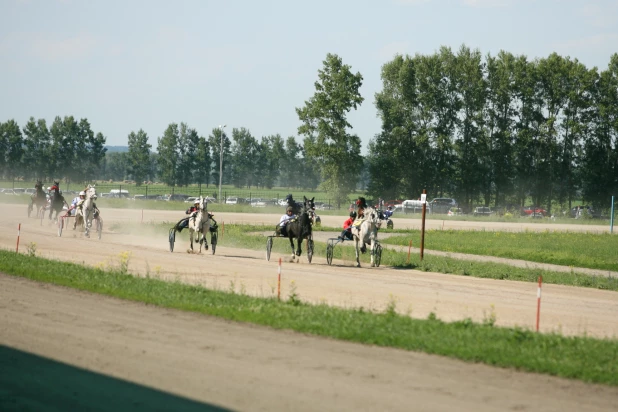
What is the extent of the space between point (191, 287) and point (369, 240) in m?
11.1

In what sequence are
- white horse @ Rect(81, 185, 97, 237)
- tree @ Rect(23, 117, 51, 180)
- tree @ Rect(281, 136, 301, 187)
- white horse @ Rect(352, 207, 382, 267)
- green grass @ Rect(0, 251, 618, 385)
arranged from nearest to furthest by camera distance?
green grass @ Rect(0, 251, 618, 385) < white horse @ Rect(352, 207, 382, 267) < white horse @ Rect(81, 185, 97, 237) < tree @ Rect(23, 117, 51, 180) < tree @ Rect(281, 136, 301, 187)

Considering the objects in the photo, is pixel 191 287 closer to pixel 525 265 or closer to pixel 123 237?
pixel 525 265

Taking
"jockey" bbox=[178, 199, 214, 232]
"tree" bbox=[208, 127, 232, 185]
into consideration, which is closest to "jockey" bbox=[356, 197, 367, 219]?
"jockey" bbox=[178, 199, 214, 232]

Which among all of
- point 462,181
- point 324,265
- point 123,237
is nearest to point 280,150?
point 462,181

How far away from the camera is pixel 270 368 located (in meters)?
11.2

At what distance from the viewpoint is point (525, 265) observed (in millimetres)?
33000

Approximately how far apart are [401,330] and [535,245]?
30.2m

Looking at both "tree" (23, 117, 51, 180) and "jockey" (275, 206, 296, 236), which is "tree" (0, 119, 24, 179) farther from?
"jockey" (275, 206, 296, 236)

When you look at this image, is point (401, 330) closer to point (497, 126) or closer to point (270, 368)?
point (270, 368)

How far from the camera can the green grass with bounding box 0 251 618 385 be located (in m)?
12.0

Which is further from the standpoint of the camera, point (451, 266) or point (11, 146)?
point (11, 146)

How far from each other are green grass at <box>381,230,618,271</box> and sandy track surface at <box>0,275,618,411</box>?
23646 mm

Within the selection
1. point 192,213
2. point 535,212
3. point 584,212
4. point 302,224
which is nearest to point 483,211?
point 535,212

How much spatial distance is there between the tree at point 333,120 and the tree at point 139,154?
161ft
